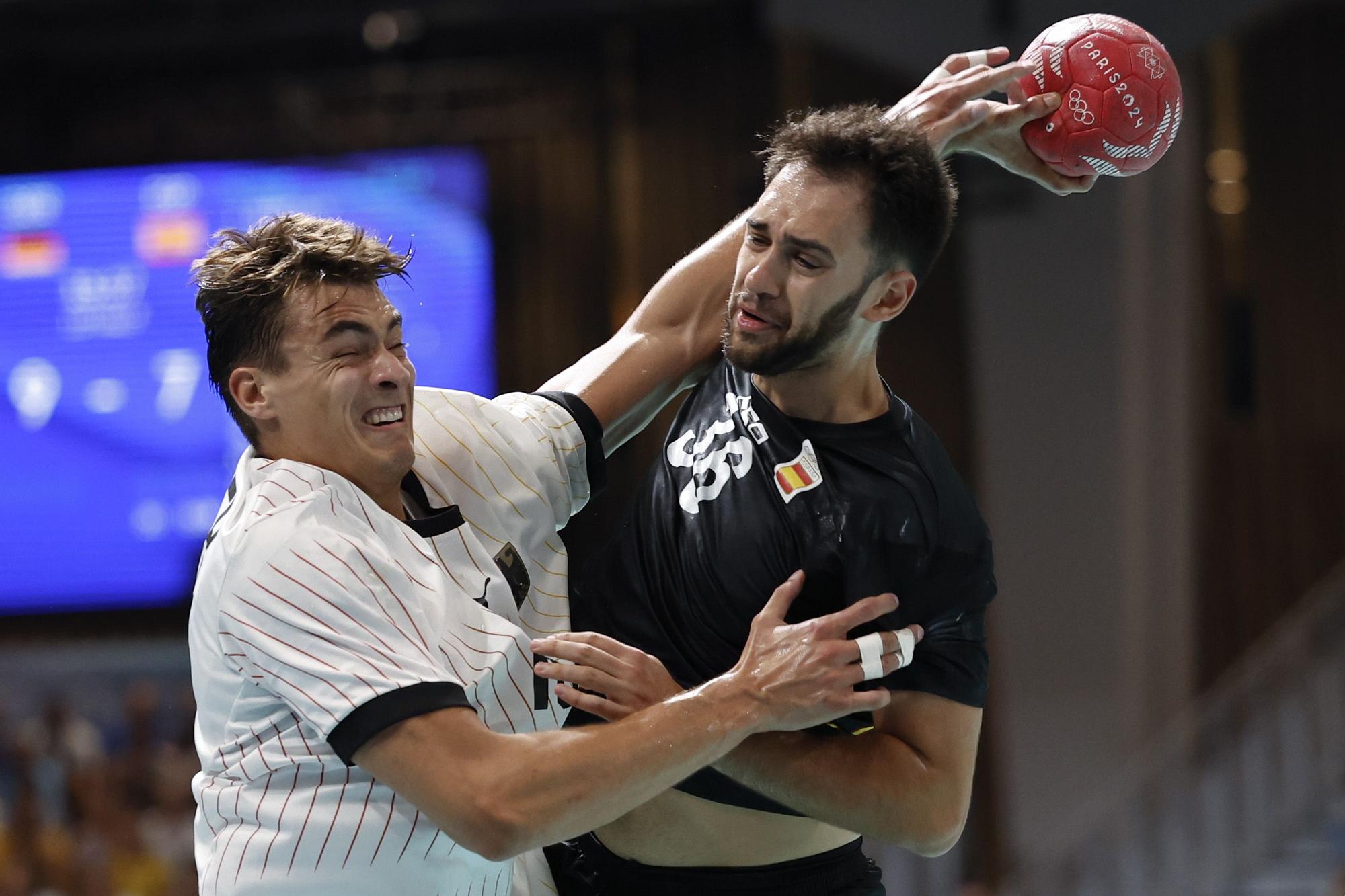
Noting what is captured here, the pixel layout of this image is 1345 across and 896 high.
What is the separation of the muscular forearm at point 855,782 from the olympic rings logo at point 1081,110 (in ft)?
4.73

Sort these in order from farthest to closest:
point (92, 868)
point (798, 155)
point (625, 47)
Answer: point (625, 47), point (92, 868), point (798, 155)

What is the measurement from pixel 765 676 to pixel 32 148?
32.0 feet

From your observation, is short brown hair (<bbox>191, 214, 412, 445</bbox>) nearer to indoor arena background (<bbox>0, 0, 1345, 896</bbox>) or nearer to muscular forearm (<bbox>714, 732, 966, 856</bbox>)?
muscular forearm (<bbox>714, 732, 966, 856</bbox>)

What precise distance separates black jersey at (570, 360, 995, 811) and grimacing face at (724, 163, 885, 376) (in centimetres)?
18

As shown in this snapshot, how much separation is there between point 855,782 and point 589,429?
3.35 feet

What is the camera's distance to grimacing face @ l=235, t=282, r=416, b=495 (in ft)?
8.63

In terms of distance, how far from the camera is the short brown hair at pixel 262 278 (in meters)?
2.65

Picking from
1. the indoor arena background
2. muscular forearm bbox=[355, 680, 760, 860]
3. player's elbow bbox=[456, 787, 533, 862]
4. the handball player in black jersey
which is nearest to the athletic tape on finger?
the handball player in black jersey

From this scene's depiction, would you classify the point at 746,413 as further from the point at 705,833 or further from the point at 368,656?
the point at 368,656

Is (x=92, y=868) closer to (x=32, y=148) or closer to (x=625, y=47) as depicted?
(x=32, y=148)

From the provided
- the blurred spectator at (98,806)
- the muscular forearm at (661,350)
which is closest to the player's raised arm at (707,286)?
the muscular forearm at (661,350)

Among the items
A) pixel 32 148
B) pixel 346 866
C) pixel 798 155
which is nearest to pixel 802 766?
pixel 346 866

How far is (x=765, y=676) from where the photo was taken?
8.29 ft

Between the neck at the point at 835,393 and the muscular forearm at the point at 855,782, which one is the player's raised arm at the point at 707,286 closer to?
the neck at the point at 835,393
